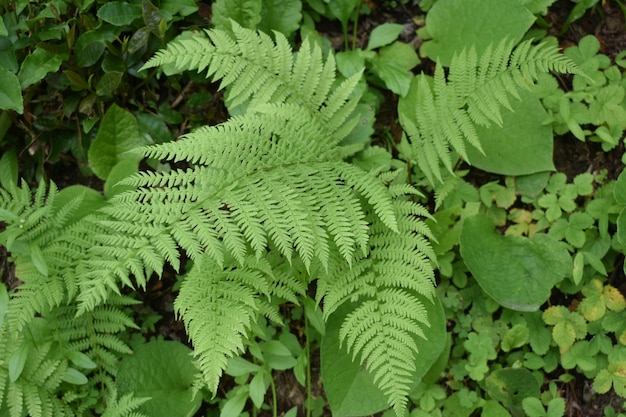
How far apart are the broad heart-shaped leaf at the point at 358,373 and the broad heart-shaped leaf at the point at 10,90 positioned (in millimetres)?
2016

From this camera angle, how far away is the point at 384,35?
3.47 meters

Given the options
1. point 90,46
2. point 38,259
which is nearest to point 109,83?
point 90,46

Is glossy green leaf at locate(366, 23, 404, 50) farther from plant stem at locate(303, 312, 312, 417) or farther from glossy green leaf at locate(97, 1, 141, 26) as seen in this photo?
plant stem at locate(303, 312, 312, 417)

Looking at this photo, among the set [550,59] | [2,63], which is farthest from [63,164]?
[550,59]

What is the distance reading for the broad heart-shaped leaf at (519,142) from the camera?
3105 millimetres

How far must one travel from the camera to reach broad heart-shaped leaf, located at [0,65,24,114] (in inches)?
115

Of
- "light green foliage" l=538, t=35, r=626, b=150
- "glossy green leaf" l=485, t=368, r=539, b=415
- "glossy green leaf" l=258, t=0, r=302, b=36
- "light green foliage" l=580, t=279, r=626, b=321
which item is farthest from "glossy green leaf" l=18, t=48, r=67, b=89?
"light green foliage" l=580, t=279, r=626, b=321

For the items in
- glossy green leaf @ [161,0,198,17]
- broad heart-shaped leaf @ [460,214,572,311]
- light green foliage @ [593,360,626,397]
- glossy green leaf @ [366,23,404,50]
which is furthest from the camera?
glossy green leaf @ [366,23,404,50]

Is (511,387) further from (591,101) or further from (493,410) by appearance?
(591,101)

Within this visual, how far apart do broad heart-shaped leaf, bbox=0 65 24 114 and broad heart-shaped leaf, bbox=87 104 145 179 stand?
18.0 inches

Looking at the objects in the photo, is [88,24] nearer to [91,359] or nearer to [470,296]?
[91,359]

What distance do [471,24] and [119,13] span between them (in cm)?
199

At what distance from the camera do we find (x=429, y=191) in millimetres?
3205

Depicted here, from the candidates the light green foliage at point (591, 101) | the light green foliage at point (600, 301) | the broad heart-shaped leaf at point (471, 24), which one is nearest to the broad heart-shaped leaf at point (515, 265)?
the light green foliage at point (600, 301)
